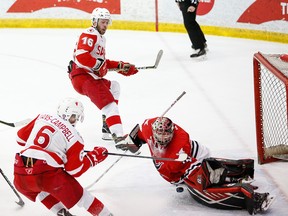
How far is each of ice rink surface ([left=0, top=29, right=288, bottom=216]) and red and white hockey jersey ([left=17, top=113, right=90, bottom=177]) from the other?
42cm

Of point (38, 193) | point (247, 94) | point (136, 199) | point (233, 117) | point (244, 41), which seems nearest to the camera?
point (38, 193)

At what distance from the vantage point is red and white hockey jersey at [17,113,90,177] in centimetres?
314

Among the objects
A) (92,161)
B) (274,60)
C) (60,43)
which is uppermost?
(274,60)

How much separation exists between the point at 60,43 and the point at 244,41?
191cm

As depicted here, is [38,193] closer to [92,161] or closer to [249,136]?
[92,161]

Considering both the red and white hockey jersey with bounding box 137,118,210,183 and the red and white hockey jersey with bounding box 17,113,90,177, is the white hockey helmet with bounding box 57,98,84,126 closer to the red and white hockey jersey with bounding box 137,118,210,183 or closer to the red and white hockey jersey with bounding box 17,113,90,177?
the red and white hockey jersey with bounding box 17,113,90,177

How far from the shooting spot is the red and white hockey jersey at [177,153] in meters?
3.46

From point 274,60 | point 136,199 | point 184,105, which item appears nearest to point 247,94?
point 184,105

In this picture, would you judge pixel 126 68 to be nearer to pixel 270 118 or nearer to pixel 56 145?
pixel 270 118

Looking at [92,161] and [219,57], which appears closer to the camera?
[92,161]

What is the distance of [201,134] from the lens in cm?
464

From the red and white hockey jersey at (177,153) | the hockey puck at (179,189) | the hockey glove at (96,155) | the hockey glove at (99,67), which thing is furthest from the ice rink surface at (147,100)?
the hockey glove at (99,67)

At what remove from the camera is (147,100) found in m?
5.43

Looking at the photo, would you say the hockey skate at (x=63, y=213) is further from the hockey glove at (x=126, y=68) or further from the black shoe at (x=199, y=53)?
the black shoe at (x=199, y=53)
